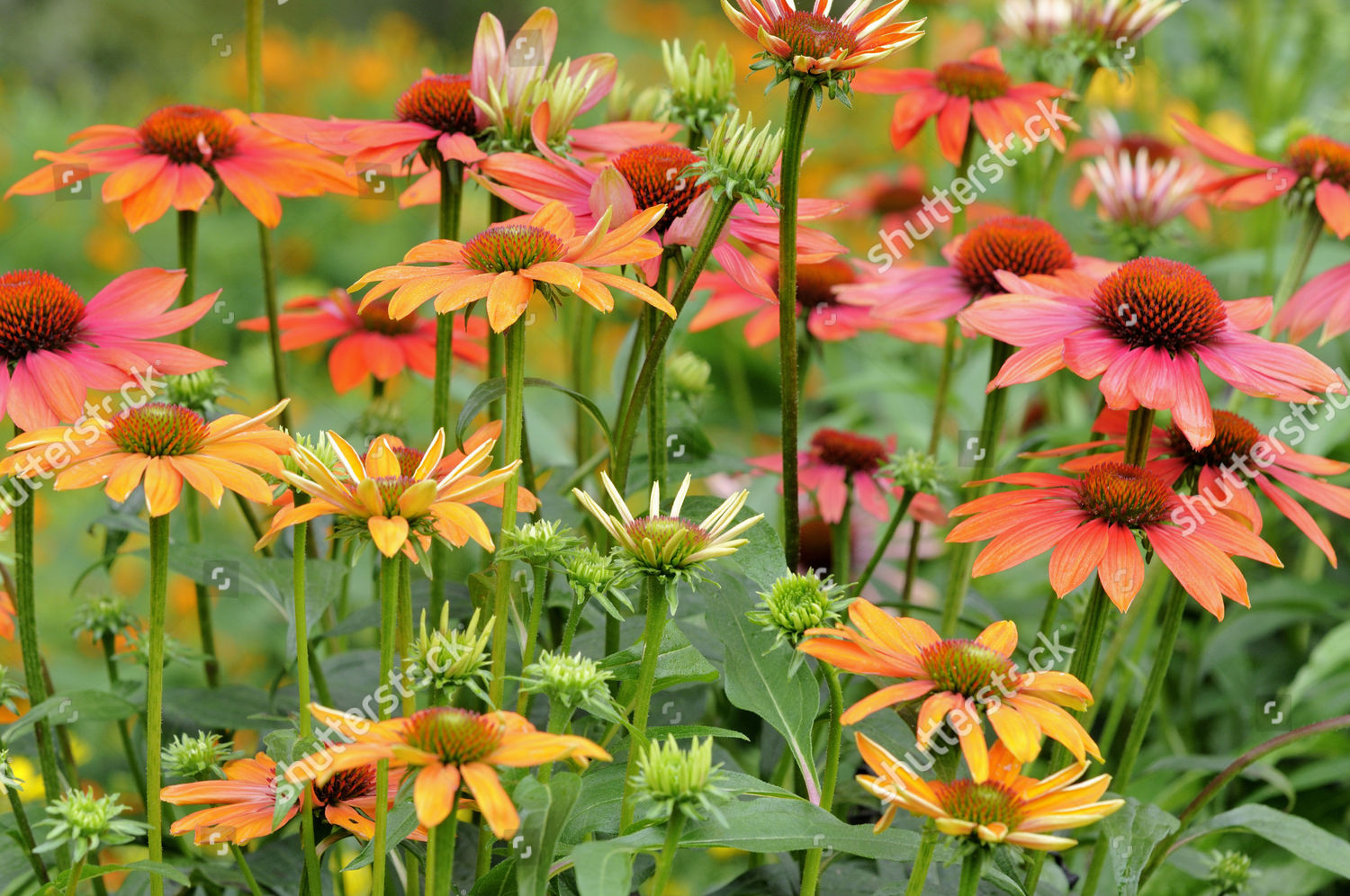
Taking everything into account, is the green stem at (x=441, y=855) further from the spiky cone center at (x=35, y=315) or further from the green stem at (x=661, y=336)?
the spiky cone center at (x=35, y=315)

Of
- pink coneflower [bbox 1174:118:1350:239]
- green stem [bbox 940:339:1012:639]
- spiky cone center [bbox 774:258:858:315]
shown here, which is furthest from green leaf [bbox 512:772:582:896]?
pink coneflower [bbox 1174:118:1350:239]

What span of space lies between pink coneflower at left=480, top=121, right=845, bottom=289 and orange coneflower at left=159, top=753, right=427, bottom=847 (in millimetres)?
375

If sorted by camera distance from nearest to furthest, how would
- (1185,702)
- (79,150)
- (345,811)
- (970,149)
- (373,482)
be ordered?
(373,482)
(345,811)
(79,150)
(970,149)
(1185,702)

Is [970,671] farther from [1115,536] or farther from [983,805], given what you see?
[1115,536]

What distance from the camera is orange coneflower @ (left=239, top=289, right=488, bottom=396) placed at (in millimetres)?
1119

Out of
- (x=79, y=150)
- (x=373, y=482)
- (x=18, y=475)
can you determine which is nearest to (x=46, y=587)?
(x=79, y=150)

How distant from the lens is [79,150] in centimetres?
100

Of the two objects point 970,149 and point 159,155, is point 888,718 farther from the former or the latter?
point 159,155

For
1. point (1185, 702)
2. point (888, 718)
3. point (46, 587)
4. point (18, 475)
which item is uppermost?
point (18, 475)

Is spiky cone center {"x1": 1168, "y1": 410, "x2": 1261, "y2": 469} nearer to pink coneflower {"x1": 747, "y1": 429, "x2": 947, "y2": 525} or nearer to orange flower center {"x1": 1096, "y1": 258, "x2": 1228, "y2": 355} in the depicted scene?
orange flower center {"x1": 1096, "y1": 258, "x2": 1228, "y2": 355}

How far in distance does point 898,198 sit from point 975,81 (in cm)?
75

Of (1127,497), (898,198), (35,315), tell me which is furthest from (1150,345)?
(898,198)

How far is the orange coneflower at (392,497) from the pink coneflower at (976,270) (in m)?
0.48

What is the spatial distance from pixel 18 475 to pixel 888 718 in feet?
2.00
